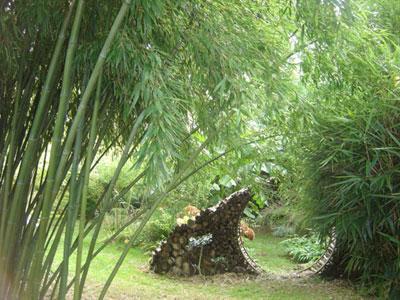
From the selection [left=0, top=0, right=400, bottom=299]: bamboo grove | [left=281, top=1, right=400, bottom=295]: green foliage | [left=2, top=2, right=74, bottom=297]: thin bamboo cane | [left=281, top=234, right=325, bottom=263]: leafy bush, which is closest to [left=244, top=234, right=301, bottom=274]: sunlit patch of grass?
[left=281, top=234, right=325, bottom=263]: leafy bush

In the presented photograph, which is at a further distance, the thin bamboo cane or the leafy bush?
the leafy bush

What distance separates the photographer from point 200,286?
16.6 feet

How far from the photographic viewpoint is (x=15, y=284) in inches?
98.2

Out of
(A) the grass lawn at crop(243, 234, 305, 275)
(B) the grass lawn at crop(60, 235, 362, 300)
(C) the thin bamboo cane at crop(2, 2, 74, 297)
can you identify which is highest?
(C) the thin bamboo cane at crop(2, 2, 74, 297)

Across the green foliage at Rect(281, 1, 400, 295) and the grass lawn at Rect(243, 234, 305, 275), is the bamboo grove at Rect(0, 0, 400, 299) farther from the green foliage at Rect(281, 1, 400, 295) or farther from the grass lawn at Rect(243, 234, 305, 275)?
the grass lawn at Rect(243, 234, 305, 275)

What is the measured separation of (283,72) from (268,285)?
301 cm

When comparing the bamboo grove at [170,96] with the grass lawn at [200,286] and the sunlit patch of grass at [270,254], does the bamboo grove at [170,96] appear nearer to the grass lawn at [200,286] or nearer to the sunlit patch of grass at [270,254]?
the grass lawn at [200,286]

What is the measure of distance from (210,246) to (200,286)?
652 millimetres

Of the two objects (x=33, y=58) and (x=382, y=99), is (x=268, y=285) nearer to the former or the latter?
(x=382, y=99)

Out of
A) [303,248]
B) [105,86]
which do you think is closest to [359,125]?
[105,86]

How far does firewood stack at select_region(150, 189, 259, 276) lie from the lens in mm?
5520

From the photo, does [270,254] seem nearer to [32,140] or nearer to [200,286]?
[200,286]

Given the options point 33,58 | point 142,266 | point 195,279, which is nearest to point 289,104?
point 33,58

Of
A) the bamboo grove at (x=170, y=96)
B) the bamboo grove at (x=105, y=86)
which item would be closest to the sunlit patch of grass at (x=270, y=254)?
the bamboo grove at (x=170, y=96)
